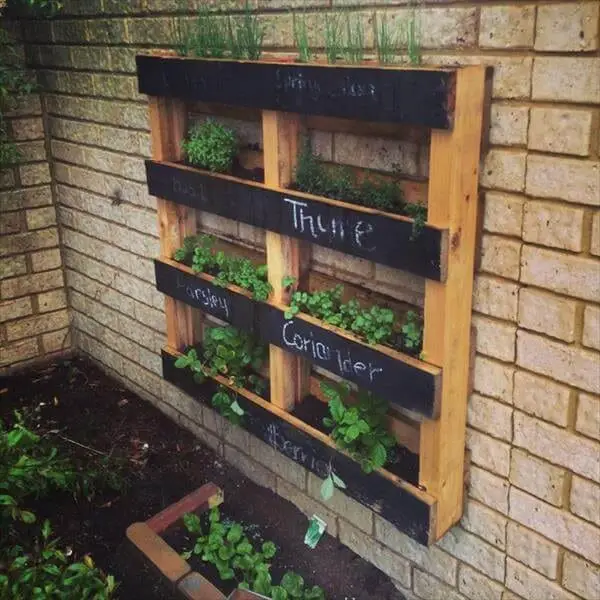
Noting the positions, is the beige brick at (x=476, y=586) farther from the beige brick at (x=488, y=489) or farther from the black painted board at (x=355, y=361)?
the black painted board at (x=355, y=361)

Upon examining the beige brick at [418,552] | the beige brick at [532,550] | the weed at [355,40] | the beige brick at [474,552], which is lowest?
the beige brick at [418,552]

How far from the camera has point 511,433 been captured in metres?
2.44

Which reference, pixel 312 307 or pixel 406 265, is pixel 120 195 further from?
pixel 406 265

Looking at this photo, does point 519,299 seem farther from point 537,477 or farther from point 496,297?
point 537,477

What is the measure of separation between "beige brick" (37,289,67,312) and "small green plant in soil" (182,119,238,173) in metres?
2.05

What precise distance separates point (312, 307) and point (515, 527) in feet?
3.31

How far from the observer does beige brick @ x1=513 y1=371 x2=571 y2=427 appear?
7.45 ft

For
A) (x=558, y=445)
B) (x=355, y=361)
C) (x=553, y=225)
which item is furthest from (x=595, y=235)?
(x=355, y=361)

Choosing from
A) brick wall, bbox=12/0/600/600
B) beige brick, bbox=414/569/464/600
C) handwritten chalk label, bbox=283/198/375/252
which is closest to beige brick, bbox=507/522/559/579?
brick wall, bbox=12/0/600/600

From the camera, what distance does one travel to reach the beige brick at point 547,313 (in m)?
2.18

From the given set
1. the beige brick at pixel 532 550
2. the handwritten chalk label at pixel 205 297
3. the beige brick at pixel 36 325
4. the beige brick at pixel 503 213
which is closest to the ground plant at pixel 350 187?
the beige brick at pixel 503 213

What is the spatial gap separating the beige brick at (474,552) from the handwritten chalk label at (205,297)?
3.99ft

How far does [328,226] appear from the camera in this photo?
260cm

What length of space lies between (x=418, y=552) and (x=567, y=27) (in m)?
1.90
